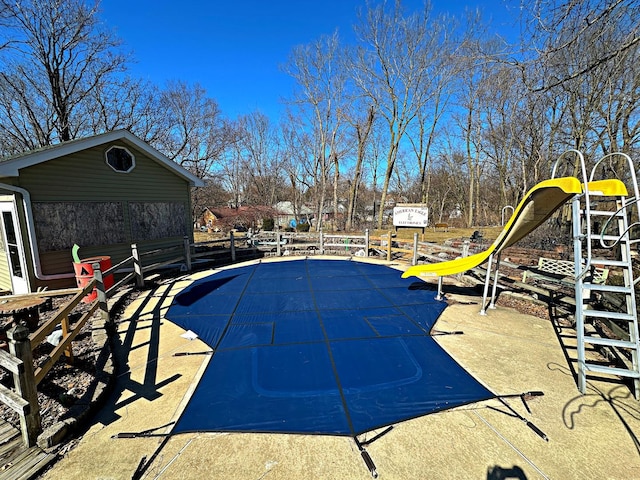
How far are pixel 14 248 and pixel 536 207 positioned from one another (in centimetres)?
1137

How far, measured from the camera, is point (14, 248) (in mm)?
7301

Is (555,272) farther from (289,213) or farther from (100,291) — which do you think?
(289,213)

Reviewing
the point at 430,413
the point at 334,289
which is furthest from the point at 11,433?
the point at 334,289

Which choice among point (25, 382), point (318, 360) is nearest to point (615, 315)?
point (318, 360)

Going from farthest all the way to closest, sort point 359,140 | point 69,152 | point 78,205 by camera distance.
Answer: point 359,140 → point 78,205 → point 69,152

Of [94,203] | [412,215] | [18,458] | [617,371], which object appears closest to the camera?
[18,458]

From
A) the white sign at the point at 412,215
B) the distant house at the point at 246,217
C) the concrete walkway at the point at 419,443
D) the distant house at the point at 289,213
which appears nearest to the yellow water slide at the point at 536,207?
the concrete walkway at the point at 419,443

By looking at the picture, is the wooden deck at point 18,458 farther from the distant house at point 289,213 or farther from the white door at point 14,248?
the distant house at point 289,213

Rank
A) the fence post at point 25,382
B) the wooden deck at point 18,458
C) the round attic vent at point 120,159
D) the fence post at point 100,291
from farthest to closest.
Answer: the round attic vent at point 120,159 < the fence post at point 100,291 < the fence post at point 25,382 < the wooden deck at point 18,458

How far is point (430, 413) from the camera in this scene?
3006mm

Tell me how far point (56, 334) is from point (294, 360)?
3.81 m

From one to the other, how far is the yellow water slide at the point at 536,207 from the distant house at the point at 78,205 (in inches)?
329

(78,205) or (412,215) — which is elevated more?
(78,205)

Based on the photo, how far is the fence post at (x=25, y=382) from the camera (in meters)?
2.59
